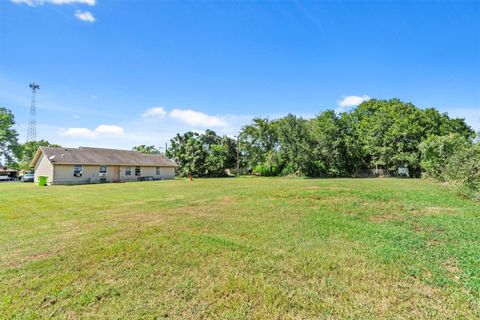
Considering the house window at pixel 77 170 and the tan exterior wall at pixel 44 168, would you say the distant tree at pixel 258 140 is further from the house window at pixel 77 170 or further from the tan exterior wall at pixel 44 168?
the tan exterior wall at pixel 44 168

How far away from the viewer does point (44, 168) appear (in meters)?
26.7

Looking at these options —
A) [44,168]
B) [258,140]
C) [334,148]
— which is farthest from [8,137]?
[334,148]

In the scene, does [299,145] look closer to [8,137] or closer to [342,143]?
[342,143]

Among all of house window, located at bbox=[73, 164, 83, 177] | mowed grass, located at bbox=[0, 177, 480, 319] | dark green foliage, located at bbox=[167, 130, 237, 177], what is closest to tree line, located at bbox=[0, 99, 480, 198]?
dark green foliage, located at bbox=[167, 130, 237, 177]

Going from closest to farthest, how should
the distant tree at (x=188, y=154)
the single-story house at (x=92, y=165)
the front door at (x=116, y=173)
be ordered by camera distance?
the single-story house at (x=92, y=165) < the front door at (x=116, y=173) < the distant tree at (x=188, y=154)

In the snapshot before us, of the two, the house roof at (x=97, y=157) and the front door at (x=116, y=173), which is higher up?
the house roof at (x=97, y=157)

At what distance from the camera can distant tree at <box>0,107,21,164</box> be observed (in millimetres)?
44328

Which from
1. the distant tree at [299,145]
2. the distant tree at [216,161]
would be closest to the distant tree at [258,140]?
the distant tree at [216,161]

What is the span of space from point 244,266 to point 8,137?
2328 inches

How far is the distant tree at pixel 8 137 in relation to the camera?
4433cm

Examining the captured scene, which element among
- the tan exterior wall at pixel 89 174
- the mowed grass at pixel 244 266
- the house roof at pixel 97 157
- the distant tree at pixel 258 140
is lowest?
the mowed grass at pixel 244 266

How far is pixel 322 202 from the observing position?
32.6ft

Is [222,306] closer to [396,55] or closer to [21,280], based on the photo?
[21,280]

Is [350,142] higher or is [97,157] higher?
[350,142]
